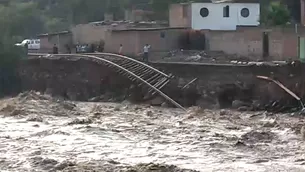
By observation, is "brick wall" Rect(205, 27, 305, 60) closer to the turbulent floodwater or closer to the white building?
the white building

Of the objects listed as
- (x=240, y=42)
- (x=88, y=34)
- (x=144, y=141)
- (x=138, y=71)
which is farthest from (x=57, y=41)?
(x=144, y=141)

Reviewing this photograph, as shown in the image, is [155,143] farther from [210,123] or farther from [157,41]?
[157,41]

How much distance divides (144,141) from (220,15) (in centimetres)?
2505

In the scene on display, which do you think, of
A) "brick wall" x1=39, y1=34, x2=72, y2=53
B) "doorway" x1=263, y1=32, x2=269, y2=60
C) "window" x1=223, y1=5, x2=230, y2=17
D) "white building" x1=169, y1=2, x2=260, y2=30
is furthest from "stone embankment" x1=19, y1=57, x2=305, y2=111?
"window" x1=223, y1=5, x2=230, y2=17

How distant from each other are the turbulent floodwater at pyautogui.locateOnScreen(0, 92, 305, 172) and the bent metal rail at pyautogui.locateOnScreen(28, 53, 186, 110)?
6.96 metres

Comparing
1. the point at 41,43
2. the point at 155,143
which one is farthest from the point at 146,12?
the point at 155,143

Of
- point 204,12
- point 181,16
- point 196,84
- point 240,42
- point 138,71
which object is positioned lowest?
point 196,84

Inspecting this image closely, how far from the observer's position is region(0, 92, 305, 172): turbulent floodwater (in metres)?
15.7

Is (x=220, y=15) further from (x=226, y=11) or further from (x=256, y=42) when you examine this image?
(x=256, y=42)

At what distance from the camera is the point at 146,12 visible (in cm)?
5897

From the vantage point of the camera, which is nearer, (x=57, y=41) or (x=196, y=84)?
(x=196, y=84)

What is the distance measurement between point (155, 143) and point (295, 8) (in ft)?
90.9

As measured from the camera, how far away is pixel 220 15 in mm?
43188

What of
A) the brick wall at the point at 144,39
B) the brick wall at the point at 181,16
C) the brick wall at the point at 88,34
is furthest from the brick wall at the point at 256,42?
the brick wall at the point at 88,34
